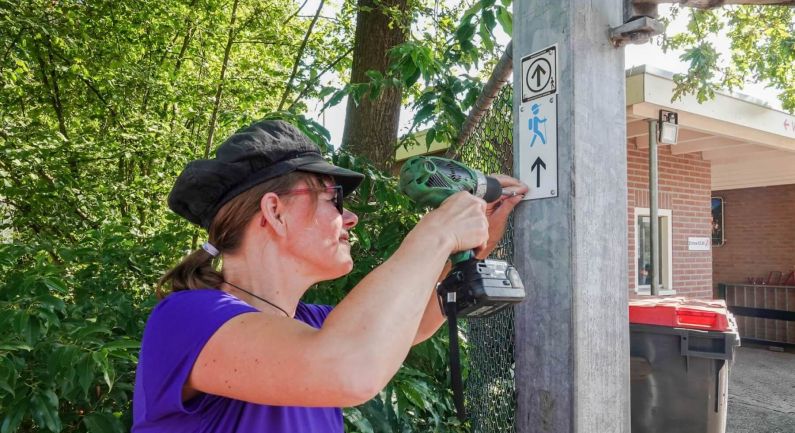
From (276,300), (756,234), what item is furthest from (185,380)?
(756,234)

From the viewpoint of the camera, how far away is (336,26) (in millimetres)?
8477

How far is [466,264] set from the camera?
4.54 feet

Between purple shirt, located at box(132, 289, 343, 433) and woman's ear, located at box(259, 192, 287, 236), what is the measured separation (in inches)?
9.4

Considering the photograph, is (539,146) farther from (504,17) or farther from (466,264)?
(504,17)

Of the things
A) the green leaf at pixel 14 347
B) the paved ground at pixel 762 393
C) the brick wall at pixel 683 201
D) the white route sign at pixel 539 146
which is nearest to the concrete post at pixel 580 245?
the white route sign at pixel 539 146

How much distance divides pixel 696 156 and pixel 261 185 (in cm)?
898

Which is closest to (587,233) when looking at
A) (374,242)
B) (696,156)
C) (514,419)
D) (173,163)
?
(514,419)

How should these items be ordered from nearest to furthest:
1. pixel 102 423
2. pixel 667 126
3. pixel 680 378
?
1. pixel 102 423
2. pixel 680 378
3. pixel 667 126

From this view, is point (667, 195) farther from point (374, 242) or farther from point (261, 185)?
point (261, 185)

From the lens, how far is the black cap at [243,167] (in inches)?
54.7

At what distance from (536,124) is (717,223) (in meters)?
13.3

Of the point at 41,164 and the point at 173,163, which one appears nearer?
the point at 41,164

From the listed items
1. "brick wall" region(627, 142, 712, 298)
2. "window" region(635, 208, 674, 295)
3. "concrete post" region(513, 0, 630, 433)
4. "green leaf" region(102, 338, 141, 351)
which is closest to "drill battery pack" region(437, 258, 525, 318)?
"concrete post" region(513, 0, 630, 433)

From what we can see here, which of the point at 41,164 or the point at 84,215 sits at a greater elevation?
the point at 41,164
